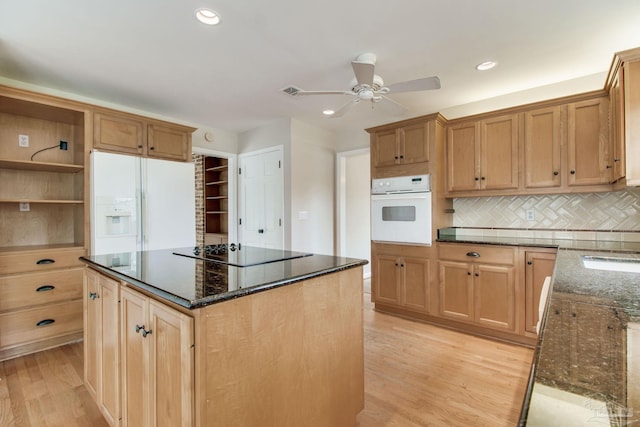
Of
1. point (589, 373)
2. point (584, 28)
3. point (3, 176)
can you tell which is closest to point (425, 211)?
point (584, 28)

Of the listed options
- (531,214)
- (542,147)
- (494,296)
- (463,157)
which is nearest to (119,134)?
(463,157)

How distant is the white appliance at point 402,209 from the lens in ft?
10.5

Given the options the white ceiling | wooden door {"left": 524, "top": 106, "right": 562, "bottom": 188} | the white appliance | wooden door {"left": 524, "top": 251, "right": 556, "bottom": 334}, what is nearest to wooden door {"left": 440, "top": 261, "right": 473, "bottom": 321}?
the white appliance

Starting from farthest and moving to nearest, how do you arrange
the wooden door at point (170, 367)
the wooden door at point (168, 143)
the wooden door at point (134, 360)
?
1. the wooden door at point (168, 143)
2. the wooden door at point (134, 360)
3. the wooden door at point (170, 367)

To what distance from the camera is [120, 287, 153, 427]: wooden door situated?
1.30 m

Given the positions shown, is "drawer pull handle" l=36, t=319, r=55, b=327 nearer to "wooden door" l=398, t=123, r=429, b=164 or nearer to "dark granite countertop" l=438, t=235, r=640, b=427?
"dark granite countertop" l=438, t=235, r=640, b=427

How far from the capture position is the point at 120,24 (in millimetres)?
2047

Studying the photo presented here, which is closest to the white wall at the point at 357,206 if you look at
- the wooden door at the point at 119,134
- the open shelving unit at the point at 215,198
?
the open shelving unit at the point at 215,198

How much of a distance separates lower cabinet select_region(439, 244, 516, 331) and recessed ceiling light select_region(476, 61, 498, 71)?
5.33ft

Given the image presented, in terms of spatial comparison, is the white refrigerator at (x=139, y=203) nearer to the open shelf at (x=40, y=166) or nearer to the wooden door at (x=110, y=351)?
the open shelf at (x=40, y=166)

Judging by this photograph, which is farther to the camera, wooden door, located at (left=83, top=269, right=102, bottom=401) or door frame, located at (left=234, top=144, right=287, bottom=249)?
door frame, located at (left=234, top=144, right=287, bottom=249)

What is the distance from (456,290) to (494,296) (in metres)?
0.33

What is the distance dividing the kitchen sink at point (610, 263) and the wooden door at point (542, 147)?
1062 millimetres

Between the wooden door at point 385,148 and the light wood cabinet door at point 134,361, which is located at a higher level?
the wooden door at point 385,148
